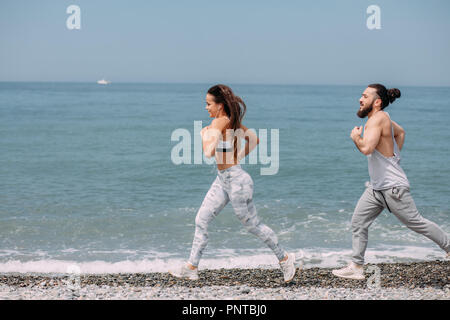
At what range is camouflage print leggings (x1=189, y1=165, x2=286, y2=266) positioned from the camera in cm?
486

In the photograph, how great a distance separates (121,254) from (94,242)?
92 cm

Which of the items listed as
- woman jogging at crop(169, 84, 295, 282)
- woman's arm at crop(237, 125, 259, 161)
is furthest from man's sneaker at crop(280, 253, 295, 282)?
woman's arm at crop(237, 125, 259, 161)

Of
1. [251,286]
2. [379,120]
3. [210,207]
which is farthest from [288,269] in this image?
[379,120]

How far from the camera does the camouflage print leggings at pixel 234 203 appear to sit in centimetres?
486

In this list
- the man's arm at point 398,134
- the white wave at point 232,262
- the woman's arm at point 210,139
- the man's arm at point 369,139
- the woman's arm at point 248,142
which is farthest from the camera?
the white wave at point 232,262

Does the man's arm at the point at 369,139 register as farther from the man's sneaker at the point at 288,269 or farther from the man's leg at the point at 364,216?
the man's sneaker at the point at 288,269

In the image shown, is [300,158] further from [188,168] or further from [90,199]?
[90,199]

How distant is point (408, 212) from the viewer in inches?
194

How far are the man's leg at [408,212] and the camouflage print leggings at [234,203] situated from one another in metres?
1.15

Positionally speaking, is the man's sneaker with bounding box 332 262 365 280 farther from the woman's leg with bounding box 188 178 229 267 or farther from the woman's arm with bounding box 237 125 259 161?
the woman's arm with bounding box 237 125 259 161

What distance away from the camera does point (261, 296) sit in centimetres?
461

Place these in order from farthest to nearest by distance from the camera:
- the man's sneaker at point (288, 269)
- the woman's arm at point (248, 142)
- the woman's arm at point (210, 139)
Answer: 1. the man's sneaker at point (288, 269)
2. the woman's arm at point (248, 142)
3. the woman's arm at point (210, 139)

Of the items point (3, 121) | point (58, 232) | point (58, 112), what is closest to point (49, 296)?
point (58, 232)

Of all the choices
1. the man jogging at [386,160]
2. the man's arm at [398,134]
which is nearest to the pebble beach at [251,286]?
the man jogging at [386,160]
